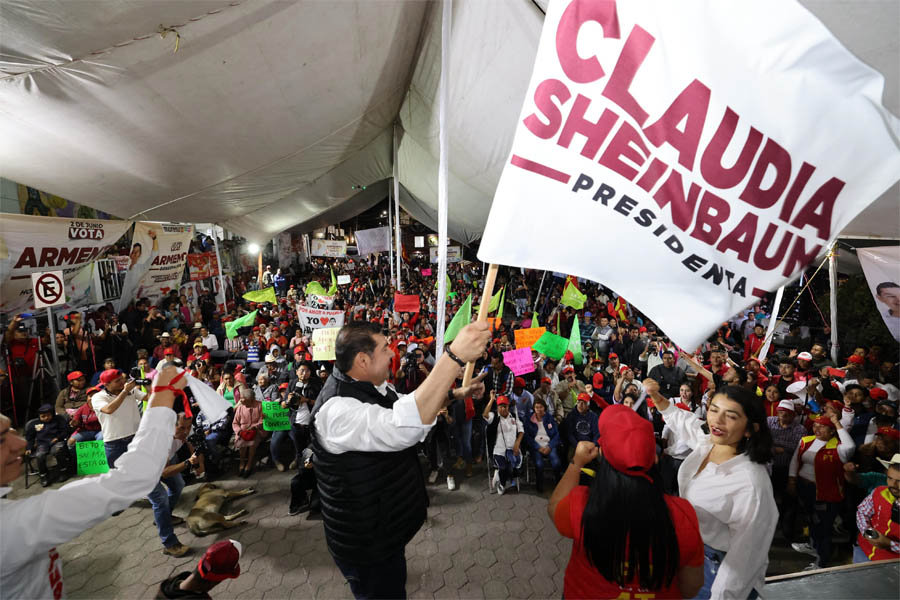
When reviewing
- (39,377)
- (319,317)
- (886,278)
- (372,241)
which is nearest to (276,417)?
(319,317)

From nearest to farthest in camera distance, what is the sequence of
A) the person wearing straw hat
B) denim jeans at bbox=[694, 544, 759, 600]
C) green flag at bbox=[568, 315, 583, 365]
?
denim jeans at bbox=[694, 544, 759, 600]
the person wearing straw hat
green flag at bbox=[568, 315, 583, 365]

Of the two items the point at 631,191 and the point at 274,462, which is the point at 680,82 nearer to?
the point at 631,191

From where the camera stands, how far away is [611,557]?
163 cm

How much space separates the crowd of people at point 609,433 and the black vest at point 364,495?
0.37 feet

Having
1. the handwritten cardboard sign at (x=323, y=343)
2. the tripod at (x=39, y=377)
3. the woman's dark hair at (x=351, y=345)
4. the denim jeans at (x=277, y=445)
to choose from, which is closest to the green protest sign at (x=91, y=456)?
the denim jeans at (x=277, y=445)

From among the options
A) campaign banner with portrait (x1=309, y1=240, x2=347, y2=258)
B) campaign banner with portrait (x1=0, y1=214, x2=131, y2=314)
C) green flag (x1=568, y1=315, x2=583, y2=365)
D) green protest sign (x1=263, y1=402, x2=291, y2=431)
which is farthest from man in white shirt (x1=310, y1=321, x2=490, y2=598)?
campaign banner with portrait (x1=309, y1=240, x2=347, y2=258)

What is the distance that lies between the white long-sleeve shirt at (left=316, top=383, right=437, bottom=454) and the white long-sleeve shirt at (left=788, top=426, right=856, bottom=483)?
4703 mm

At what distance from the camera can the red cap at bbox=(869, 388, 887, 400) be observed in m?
4.79

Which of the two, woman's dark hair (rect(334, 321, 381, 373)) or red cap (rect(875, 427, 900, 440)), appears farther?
red cap (rect(875, 427, 900, 440))

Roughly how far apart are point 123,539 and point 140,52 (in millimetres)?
5138

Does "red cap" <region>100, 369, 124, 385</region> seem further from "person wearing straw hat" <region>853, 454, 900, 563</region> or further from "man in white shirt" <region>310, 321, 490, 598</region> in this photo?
"person wearing straw hat" <region>853, 454, 900, 563</region>

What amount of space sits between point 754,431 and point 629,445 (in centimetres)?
118

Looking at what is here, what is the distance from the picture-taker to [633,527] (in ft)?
5.24

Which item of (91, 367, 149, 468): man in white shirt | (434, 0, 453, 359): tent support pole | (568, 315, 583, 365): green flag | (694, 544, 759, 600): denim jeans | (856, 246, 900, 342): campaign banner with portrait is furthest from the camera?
(568, 315, 583, 365): green flag
